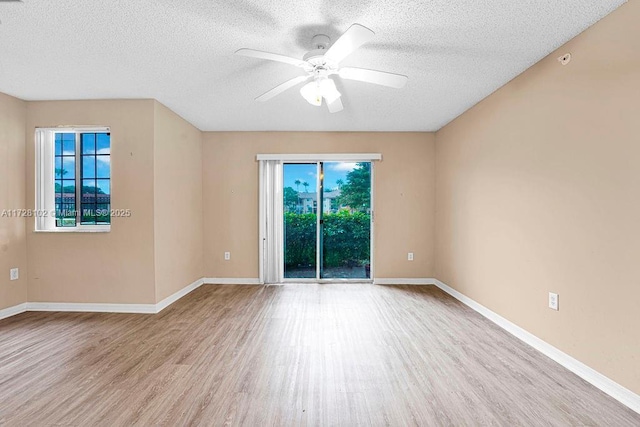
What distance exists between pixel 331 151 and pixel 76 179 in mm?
3356

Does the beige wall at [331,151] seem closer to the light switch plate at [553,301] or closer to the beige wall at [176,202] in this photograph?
the beige wall at [176,202]

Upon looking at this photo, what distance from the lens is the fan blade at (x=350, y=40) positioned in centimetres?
164

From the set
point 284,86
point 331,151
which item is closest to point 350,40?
point 284,86

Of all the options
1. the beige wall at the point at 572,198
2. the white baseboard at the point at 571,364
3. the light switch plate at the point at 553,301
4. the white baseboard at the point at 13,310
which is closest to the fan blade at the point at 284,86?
the beige wall at the point at 572,198

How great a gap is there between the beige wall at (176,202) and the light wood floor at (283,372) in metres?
0.69

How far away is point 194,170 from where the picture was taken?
14.5ft

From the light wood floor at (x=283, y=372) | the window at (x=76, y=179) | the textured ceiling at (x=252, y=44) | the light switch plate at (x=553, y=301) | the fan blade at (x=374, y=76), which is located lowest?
the light wood floor at (x=283, y=372)

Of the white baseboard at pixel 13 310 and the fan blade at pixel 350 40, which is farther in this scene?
the white baseboard at pixel 13 310

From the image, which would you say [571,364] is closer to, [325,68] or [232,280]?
[325,68]

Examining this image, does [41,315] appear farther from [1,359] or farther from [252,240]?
[252,240]

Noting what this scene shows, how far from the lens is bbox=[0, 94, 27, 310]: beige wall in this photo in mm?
3209

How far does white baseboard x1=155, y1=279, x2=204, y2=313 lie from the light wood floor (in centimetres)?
19

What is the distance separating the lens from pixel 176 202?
Answer: 3871 millimetres

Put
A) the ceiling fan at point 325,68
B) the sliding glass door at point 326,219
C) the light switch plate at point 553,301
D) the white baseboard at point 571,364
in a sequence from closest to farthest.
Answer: the white baseboard at point 571,364
the ceiling fan at point 325,68
the light switch plate at point 553,301
the sliding glass door at point 326,219
